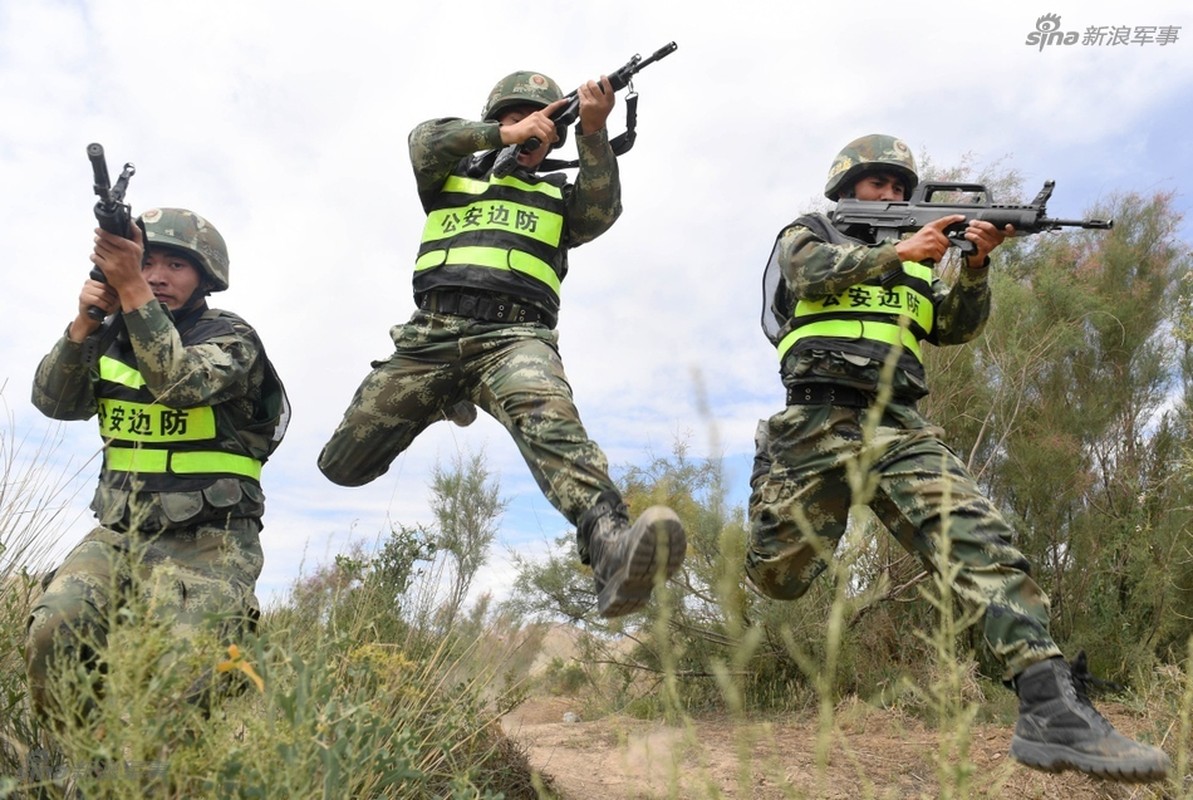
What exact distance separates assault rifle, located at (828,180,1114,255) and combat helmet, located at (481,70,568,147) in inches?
58.1

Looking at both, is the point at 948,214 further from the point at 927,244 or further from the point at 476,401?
the point at 476,401

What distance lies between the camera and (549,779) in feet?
16.0

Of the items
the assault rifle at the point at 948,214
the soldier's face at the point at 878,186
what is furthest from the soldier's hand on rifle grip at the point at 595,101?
the soldier's face at the point at 878,186

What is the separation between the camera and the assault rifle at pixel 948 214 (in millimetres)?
4613

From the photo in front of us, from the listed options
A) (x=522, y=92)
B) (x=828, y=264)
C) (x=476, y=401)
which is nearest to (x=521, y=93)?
(x=522, y=92)

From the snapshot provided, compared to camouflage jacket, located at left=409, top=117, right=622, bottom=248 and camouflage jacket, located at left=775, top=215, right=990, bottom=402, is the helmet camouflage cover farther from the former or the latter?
camouflage jacket, located at left=775, top=215, right=990, bottom=402

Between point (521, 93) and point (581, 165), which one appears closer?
point (581, 165)

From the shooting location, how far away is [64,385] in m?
3.98

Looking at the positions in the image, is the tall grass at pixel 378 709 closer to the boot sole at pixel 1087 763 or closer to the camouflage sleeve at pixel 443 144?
the boot sole at pixel 1087 763

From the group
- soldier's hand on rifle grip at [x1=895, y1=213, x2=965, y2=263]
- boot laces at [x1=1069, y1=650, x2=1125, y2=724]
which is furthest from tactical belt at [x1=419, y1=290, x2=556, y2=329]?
boot laces at [x1=1069, y1=650, x2=1125, y2=724]

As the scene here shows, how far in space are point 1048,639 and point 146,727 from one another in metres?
2.93

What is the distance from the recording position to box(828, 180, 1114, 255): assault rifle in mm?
4613

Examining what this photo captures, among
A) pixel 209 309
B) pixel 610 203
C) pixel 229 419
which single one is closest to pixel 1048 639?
pixel 610 203

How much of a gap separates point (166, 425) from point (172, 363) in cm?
32
